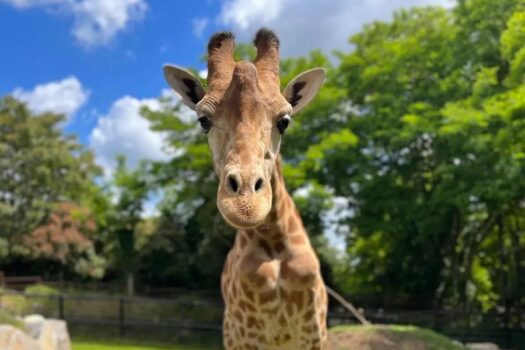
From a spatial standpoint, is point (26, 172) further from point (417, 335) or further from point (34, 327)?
point (417, 335)

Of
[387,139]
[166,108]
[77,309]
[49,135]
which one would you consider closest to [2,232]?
[49,135]

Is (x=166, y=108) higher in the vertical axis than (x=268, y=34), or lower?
higher

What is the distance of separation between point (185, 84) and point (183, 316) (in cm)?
1664

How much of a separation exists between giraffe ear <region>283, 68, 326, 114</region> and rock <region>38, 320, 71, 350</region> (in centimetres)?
806

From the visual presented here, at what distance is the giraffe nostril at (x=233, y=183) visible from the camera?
2295 millimetres

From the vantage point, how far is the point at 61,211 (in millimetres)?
27094

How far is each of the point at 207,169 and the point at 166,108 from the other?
271cm

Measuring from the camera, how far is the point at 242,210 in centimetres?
222

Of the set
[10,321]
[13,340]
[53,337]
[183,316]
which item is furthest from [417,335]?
[183,316]

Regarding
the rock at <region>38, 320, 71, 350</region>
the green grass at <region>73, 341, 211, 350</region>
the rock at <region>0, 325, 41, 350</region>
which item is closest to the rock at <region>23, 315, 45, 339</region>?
the rock at <region>38, 320, 71, 350</region>

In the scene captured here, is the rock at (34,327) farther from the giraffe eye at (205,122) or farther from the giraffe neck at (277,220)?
the giraffe eye at (205,122)

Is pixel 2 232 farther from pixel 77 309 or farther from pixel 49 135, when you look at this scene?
pixel 77 309

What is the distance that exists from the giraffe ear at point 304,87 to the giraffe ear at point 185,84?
509 mm

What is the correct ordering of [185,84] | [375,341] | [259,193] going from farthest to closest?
1. [375,341]
2. [185,84]
3. [259,193]
